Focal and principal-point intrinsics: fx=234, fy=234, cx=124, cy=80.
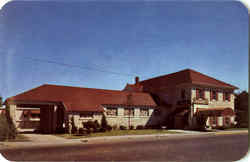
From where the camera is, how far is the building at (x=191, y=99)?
1180 inches

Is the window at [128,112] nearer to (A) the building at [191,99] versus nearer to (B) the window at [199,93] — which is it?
(A) the building at [191,99]

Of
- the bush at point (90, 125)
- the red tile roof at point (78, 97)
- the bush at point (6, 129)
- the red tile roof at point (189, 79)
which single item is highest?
the red tile roof at point (189, 79)

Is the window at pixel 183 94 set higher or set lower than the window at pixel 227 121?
higher

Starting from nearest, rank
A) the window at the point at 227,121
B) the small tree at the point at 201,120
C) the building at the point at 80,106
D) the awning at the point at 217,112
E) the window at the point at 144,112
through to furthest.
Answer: the building at the point at 80,106 → the awning at the point at 217,112 → the small tree at the point at 201,120 → the window at the point at 144,112 → the window at the point at 227,121

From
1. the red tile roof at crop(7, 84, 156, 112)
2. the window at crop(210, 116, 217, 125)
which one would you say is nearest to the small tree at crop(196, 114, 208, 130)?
the window at crop(210, 116, 217, 125)

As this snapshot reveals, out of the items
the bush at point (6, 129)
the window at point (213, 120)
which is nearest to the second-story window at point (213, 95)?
the window at point (213, 120)

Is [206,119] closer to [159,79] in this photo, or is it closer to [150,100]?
[150,100]

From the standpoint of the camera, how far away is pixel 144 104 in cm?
3095

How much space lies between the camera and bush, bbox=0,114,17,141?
1652cm

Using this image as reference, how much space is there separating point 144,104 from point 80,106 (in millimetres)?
9411

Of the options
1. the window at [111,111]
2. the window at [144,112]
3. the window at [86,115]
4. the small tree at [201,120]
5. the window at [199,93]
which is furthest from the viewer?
the window at [199,93]

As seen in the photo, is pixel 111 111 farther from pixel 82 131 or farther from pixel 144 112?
pixel 82 131

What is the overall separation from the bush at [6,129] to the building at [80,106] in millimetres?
3191

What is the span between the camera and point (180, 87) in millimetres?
31750
